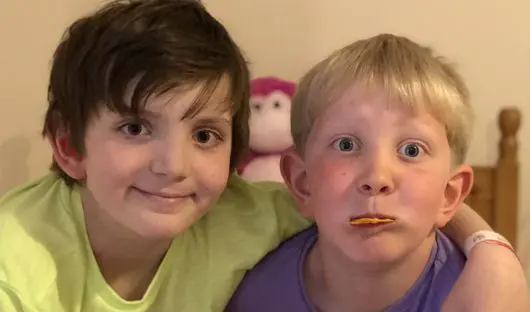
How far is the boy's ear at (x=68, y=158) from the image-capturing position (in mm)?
1044

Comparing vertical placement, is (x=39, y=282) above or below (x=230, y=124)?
below

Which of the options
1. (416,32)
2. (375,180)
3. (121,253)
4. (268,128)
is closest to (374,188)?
(375,180)

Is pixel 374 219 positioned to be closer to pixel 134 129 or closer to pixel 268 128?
pixel 134 129

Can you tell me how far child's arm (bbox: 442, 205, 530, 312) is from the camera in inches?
37.2

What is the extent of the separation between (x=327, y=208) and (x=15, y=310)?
416mm

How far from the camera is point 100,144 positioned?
977 mm

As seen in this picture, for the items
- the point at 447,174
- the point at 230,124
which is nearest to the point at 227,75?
the point at 230,124

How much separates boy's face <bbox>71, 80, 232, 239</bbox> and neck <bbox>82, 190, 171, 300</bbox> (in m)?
0.06

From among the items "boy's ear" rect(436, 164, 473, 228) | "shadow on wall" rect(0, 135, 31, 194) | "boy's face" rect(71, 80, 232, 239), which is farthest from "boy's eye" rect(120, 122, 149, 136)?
"shadow on wall" rect(0, 135, 31, 194)

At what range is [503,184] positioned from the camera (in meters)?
1.66

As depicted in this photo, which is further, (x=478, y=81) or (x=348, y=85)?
(x=478, y=81)

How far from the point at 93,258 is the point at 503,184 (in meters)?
0.96

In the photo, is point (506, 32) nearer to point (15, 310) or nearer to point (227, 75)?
point (227, 75)

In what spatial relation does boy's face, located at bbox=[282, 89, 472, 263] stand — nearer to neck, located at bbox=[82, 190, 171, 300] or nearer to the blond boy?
the blond boy
